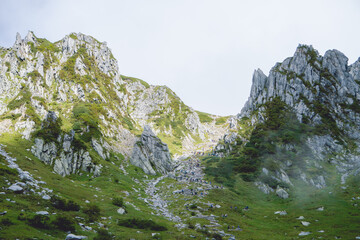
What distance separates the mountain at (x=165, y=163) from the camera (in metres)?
31.6

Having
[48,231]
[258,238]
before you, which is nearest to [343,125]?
[258,238]

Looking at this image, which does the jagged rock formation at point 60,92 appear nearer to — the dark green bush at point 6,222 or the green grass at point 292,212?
the green grass at point 292,212

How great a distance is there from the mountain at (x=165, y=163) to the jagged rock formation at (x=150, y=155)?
0.66 meters

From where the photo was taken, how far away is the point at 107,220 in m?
31.4

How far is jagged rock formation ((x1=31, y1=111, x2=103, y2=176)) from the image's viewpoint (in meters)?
62.7

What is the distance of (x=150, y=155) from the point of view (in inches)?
4547

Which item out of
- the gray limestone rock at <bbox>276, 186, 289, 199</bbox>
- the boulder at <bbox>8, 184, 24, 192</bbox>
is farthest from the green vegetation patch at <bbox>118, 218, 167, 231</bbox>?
the gray limestone rock at <bbox>276, 186, 289, 199</bbox>

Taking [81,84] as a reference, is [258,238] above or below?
below

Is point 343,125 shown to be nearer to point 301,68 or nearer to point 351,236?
point 301,68

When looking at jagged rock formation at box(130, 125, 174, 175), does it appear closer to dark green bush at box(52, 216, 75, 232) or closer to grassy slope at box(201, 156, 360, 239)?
grassy slope at box(201, 156, 360, 239)

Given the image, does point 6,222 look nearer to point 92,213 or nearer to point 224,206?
point 92,213

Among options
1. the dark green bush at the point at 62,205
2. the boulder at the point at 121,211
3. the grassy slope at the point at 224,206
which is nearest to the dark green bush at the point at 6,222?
the grassy slope at the point at 224,206

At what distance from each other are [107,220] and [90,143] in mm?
65315

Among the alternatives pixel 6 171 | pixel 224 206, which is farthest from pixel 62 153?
pixel 224 206
